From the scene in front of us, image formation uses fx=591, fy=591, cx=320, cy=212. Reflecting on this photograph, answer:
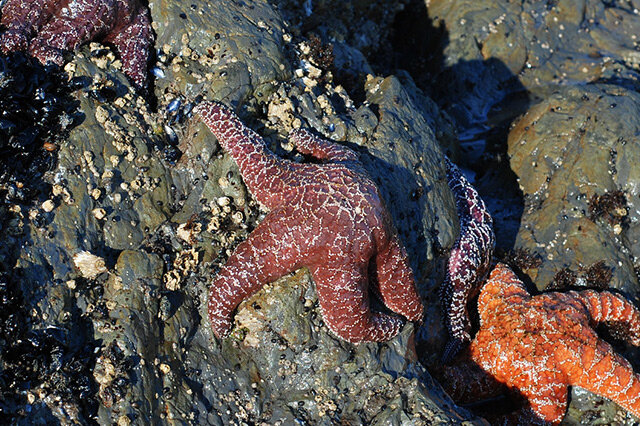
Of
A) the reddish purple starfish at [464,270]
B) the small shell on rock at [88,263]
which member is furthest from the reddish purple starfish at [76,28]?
the reddish purple starfish at [464,270]

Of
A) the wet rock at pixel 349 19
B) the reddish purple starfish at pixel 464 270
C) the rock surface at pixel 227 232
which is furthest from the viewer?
the wet rock at pixel 349 19

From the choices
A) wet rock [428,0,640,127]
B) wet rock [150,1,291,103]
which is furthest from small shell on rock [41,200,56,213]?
wet rock [428,0,640,127]

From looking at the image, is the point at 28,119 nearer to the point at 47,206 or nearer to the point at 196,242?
the point at 47,206

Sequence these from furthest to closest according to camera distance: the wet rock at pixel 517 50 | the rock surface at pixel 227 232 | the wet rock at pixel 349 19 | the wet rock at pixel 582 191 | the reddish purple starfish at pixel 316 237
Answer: the wet rock at pixel 517 50 < the wet rock at pixel 349 19 < the wet rock at pixel 582 191 < the reddish purple starfish at pixel 316 237 < the rock surface at pixel 227 232

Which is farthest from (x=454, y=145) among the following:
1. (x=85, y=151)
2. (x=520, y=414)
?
(x=85, y=151)

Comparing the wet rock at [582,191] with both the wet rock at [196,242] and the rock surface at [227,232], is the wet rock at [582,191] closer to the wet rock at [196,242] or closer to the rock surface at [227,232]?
the rock surface at [227,232]

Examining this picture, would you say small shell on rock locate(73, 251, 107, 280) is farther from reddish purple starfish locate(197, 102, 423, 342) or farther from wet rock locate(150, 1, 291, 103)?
wet rock locate(150, 1, 291, 103)

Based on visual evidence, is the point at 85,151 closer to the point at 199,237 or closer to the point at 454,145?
the point at 199,237
